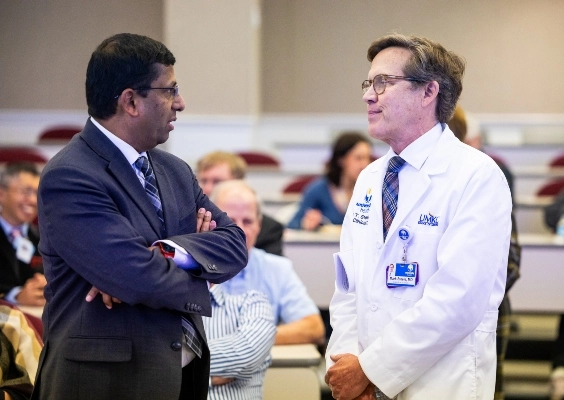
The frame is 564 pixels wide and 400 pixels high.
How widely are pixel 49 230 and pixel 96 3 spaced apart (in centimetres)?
844

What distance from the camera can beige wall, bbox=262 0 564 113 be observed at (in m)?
9.48

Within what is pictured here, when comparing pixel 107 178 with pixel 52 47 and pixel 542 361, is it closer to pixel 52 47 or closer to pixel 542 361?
pixel 542 361

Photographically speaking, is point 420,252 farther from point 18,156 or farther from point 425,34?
point 425,34

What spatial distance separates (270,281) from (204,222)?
1106mm

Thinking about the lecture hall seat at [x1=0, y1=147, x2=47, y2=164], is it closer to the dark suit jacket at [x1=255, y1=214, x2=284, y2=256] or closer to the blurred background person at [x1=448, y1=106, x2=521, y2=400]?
the dark suit jacket at [x1=255, y1=214, x2=284, y2=256]

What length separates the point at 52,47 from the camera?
381 inches

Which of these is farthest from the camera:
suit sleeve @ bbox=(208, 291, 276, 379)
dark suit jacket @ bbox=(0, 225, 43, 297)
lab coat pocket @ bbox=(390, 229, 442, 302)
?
dark suit jacket @ bbox=(0, 225, 43, 297)

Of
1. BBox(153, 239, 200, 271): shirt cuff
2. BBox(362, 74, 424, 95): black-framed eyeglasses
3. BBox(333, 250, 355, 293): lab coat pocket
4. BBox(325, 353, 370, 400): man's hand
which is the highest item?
BBox(362, 74, 424, 95): black-framed eyeglasses

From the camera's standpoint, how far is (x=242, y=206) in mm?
3004

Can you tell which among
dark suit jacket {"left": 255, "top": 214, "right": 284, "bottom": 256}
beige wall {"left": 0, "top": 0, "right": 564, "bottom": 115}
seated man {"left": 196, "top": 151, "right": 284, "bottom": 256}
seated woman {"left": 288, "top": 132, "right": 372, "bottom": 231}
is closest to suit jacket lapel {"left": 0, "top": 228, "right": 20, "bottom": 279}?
seated man {"left": 196, "top": 151, "right": 284, "bottom": 256}

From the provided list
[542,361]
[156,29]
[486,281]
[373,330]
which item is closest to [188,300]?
[373,330]

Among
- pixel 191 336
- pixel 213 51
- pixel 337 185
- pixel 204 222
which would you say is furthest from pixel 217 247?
pixel 213 51

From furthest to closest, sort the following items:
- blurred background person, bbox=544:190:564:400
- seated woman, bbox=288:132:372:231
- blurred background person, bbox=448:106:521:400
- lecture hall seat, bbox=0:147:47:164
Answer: lecture hall seat, bbox=0:147:47:164 → seated woman, bbox=288:132:372:231 → blurred background person, bbox=544:190:564:400 → blurred background person, bbox=448:106:521:400

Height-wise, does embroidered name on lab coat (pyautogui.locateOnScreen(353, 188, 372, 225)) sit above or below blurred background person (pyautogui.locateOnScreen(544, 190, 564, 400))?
above
